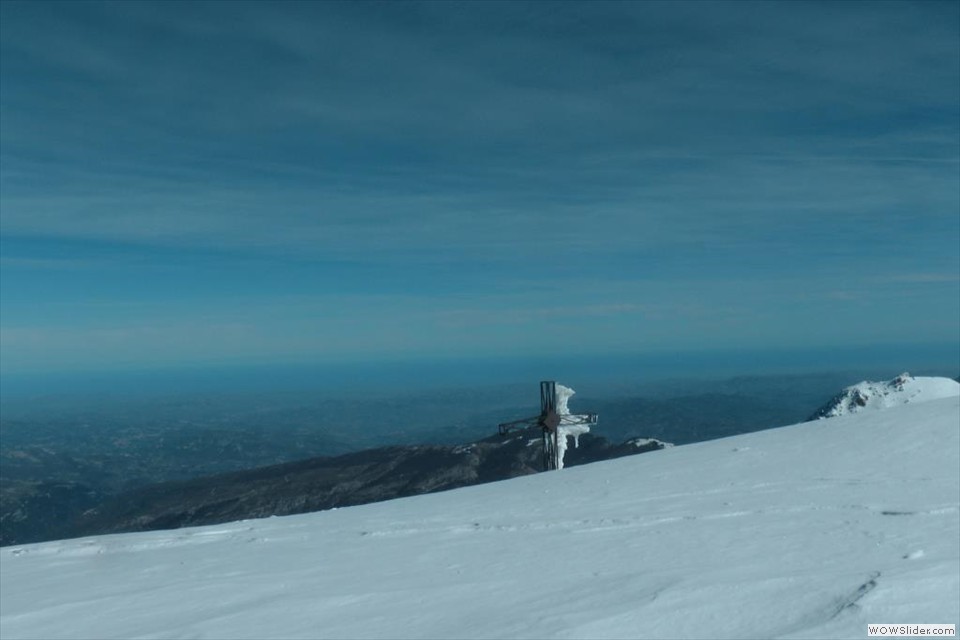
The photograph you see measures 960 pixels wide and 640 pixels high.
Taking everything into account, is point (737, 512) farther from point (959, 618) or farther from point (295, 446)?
point (295, 446)

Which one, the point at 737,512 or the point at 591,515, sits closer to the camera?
the point at 737,512

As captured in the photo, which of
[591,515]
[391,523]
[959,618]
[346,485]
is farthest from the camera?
[346,485]

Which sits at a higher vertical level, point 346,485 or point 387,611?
point 387,611

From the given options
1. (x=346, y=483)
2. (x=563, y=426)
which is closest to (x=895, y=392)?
(x=563, y=426)

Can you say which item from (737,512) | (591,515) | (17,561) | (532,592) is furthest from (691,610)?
(17,561)

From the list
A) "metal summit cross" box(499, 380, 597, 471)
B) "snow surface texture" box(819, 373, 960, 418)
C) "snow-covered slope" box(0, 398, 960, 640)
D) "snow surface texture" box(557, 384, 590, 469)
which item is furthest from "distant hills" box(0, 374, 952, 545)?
"snow-covered slope" box(0, 398, 960, 640)

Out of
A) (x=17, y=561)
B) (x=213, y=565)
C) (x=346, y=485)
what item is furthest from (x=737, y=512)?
(x=346, y=485)

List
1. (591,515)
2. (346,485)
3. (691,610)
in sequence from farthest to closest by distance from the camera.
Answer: (346,485) < (591,515) < (691,610)

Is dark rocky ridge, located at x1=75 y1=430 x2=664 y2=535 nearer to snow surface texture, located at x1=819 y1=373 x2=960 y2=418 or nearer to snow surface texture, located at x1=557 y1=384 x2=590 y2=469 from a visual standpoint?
snow surface texture, located at x1=557 y1=384 x2=590 y2=469
